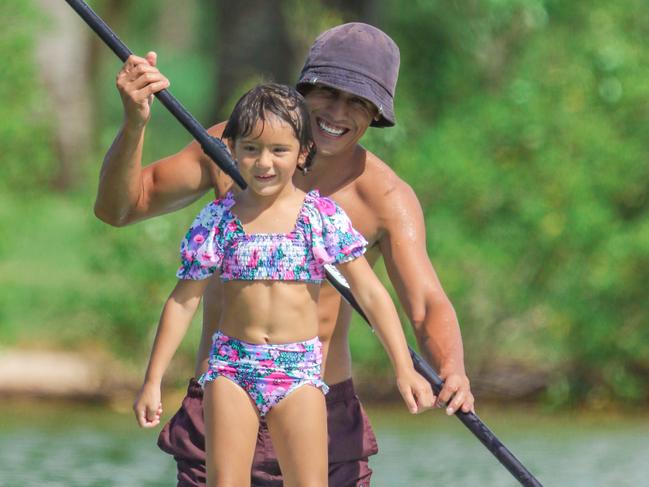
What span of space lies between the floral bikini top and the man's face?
481mm

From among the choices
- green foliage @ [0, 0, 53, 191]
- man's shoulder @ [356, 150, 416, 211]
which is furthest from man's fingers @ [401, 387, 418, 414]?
green foliage @ [0, 0, 53, 191]

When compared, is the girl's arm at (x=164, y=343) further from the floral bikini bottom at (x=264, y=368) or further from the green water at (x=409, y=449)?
the green water at (x=409, y=449)

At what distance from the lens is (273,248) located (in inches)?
181

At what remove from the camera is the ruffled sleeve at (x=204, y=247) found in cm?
462

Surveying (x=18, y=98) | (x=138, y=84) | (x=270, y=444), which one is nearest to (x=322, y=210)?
(x=138, y=84)

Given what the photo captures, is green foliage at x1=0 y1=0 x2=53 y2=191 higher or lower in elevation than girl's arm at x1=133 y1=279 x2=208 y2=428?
higher

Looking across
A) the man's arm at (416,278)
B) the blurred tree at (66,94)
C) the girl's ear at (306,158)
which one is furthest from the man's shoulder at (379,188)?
the blurred tree at (66,94)

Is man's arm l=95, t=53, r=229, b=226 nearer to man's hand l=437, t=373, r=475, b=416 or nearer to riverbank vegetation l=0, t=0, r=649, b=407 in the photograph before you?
man's hand l=437, t=373, r=475, b=416

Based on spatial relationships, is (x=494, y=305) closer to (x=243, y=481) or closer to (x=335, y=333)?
(x=335, y=333)

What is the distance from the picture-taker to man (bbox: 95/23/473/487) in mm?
5027

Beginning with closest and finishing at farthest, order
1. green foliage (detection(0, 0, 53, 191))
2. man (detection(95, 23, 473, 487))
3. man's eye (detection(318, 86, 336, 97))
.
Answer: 1. man (detection(95, 23, 473, 487))
2. man's eye (detection(318, 86, 336, 97))
3. green foliage (detection(0, 0, 53, 191))

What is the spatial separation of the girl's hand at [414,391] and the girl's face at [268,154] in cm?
59

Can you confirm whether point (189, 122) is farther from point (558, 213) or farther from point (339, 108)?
point (558, 213)

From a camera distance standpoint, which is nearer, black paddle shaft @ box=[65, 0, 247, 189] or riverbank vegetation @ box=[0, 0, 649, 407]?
black paddle shaft @ box=[65, 0, 247, 189]
